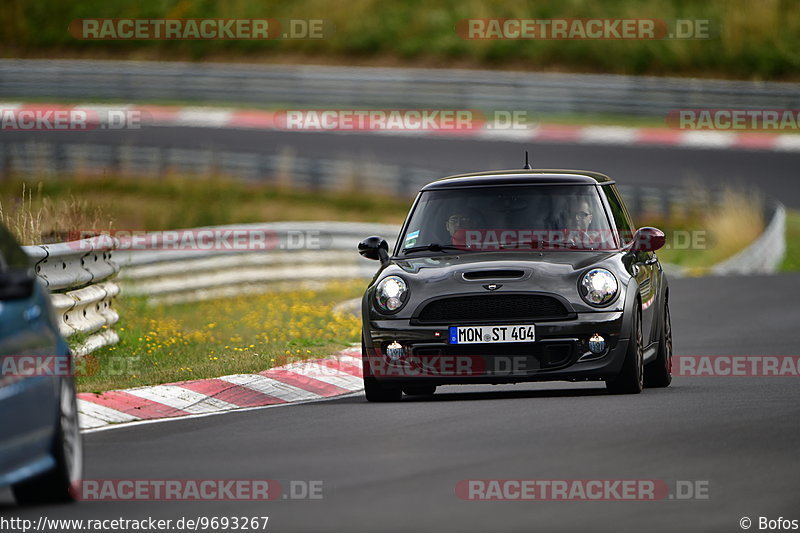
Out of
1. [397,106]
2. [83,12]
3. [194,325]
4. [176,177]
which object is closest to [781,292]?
[194,325]

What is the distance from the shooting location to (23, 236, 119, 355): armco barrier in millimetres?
13148

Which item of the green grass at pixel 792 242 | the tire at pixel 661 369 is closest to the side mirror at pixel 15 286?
the tire at pixel 661 369

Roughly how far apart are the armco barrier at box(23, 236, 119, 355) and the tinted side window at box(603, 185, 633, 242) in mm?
4150

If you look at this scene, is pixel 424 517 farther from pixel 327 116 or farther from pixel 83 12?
pixel 83 12

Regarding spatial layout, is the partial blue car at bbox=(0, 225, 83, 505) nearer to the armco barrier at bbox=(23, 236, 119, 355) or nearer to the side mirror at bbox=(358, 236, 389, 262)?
the side mirror at bbox=(358, 236, 389, 262)

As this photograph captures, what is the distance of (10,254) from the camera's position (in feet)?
26.4

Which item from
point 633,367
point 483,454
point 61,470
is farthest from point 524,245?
A: point 61,470

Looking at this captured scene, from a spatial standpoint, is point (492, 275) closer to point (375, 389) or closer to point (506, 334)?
point (506, 334)

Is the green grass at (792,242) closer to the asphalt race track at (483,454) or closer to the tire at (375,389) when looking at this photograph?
the asphalt race track at (483,454)

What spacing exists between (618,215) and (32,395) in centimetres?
638

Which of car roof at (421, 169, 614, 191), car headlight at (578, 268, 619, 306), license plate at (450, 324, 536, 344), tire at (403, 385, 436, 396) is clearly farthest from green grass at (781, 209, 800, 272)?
license plate at (450, 324, 536, 344)

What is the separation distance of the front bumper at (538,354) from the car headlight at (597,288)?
0.34ft

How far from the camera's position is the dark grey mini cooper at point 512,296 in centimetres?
1139

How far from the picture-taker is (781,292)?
2097cm
